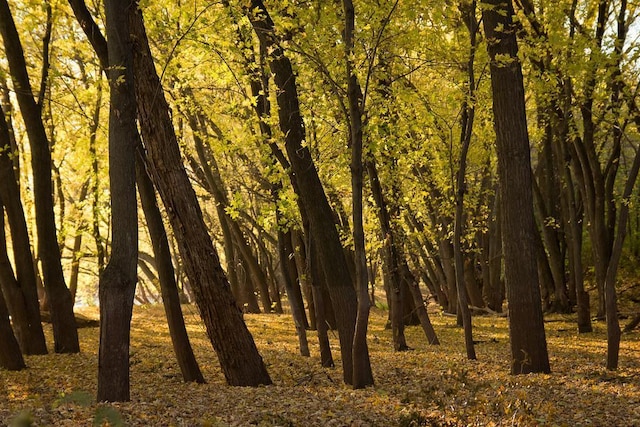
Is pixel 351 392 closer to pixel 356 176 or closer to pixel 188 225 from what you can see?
pixel 356 176

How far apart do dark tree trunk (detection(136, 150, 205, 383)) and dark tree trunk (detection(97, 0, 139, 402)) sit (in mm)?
1665

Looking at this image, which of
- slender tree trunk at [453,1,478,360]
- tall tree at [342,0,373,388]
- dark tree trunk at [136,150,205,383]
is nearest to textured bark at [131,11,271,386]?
dark tree trunk at [136,150,205,383]

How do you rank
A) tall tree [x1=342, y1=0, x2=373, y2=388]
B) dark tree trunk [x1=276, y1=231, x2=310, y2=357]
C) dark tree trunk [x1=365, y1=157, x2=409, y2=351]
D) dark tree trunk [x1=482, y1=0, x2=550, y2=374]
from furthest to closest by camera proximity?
dark tree trunk [x1=276, y1=231, x2=310, y2=357] → dark tree trunk [x1=365, y1=157, x2=409, y2=351] → dark tree trunk [x1=482, y1=0, x2=550, y2=374] → tall tree [x1=342, y1=0, x2=373, y2=388]

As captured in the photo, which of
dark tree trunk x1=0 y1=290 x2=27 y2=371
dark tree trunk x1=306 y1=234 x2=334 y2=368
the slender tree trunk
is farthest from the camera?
the slender tree trunk

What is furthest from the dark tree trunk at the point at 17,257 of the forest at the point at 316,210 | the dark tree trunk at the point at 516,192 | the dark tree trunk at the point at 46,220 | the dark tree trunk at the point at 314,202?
the dark tree trunk at the point at 516,192

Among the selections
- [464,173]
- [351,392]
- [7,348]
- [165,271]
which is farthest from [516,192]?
[7,348]

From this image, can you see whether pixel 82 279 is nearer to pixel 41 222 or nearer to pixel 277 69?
pixel 41 222

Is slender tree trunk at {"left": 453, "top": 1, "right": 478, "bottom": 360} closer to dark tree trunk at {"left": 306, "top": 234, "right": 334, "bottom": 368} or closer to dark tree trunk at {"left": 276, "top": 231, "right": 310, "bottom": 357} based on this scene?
dark tree trunk at {"left": 306, "top": 234, "right": 334, "bottom": 368}

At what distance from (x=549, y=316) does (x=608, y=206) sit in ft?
17.0

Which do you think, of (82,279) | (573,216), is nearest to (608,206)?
(573,216)

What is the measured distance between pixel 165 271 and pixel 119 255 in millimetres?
2848

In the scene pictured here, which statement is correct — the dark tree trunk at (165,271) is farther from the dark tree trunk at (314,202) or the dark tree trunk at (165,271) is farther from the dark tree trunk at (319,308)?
the dark tree trunk at (319,308)

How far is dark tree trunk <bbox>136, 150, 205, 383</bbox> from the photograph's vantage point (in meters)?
10.8

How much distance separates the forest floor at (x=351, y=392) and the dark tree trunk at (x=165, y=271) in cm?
35
